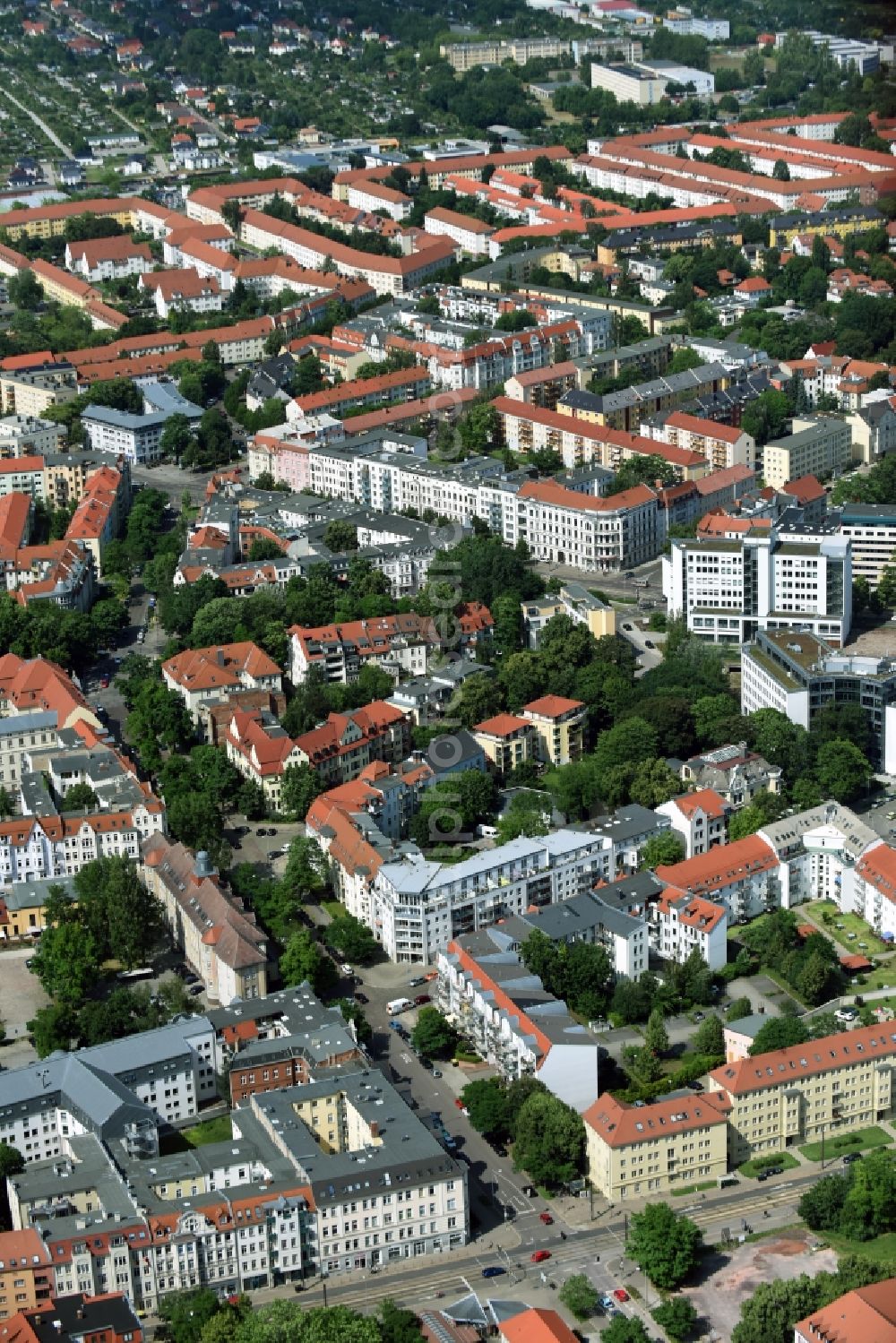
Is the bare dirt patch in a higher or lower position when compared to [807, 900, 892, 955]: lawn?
higher

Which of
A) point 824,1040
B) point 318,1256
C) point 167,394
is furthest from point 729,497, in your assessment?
point 318,1256

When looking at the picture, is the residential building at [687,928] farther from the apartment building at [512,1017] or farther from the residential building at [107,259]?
the residential building at [107,259]

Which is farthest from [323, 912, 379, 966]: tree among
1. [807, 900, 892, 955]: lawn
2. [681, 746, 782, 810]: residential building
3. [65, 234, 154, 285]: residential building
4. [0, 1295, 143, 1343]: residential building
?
[65, 234, 154, 285]: residential building

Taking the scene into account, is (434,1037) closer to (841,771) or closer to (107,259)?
(841,771)

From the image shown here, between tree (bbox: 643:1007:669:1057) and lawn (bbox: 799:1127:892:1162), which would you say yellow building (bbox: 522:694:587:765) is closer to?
tree (bbox: 643:1007:669:1057)

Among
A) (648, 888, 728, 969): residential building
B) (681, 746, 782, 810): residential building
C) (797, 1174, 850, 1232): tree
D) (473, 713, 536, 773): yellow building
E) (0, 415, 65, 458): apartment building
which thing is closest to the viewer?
(797, 1174, 850, 1232): tree

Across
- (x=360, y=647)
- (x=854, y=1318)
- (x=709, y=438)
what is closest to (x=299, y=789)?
(x=360, y=647)
